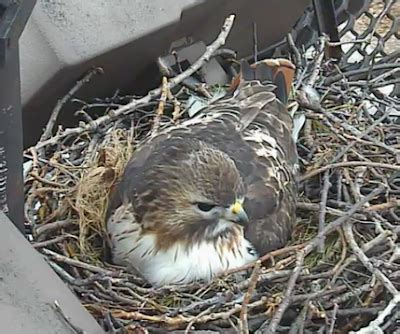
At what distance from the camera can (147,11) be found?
3648 millimetres

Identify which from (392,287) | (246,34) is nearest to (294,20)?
(246,34)

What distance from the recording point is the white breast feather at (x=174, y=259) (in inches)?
122

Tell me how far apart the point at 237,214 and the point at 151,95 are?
3.18 feet

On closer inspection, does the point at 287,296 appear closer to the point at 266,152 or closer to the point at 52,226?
the point at 266,152

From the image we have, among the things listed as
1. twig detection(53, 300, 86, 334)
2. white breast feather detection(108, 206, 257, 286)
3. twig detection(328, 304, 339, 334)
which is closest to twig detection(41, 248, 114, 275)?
white breast feather detection(108, 206, 257, 286)

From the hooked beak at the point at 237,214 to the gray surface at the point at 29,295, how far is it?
83 centimetres

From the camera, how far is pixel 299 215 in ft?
11.7

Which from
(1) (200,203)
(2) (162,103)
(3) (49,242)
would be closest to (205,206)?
(1) (200,203)

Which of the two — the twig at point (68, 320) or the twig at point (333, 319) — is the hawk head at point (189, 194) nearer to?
the twig at point (333, 319)

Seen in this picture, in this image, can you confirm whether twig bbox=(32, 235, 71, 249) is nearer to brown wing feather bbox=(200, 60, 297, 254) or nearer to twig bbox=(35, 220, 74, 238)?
twig bbox=(35, 220, 74, 238)

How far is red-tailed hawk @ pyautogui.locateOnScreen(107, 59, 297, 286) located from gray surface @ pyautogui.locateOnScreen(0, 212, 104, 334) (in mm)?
A: 833

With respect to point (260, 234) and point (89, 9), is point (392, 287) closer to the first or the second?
point (260, 234)

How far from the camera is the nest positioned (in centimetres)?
286

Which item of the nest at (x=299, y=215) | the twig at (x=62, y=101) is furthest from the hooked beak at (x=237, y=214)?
the twig at (x=62, y=101)
